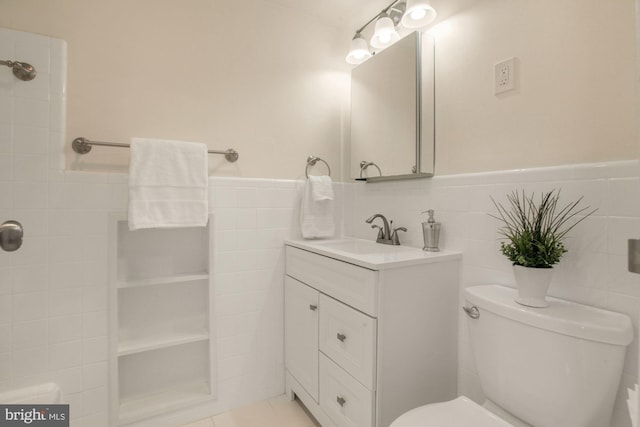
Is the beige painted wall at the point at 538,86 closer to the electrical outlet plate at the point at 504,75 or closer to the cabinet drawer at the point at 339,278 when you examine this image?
the electrical outlet plate at the point at 504,75

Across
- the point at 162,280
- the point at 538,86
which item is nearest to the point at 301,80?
the point at 538,86

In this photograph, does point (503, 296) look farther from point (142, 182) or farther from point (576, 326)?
point (142, 182)

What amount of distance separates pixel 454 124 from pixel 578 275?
0.71 metres

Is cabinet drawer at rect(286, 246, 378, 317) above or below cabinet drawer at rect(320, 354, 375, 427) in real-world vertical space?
above

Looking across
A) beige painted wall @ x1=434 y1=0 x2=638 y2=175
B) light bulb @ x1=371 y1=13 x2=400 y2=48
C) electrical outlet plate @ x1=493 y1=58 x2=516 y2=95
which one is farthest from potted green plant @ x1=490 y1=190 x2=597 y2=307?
light bulb @ x1=371 y1=13 x2=400 y2=48

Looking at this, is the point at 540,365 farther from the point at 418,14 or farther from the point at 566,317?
the point at 418,14

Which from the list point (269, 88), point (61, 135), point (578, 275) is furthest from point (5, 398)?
point (578, 275)

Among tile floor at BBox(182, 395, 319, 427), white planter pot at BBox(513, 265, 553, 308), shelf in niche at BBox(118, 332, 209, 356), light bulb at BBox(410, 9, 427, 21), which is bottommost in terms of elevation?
tile floor at BBox(182, 395, 319, 427)

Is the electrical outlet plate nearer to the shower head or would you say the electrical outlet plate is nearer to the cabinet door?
the cabinet door

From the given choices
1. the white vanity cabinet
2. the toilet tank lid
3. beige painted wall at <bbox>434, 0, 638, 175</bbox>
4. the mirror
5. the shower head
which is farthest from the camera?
the mirror

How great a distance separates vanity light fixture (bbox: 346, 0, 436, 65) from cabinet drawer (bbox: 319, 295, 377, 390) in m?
1.28

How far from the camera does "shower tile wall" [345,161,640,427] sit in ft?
2.72

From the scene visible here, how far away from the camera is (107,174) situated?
4.38 ft

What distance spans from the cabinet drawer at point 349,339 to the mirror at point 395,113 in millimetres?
712
